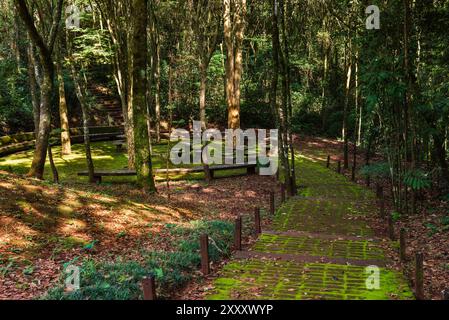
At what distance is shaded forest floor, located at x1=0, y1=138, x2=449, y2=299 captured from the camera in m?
6.67

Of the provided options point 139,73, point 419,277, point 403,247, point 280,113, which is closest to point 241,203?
point 280,113

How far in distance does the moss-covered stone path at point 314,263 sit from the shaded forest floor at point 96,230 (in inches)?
16.4

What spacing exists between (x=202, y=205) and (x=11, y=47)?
27.4 metres

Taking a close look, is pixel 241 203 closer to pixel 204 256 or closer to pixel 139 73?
pixel 139 73

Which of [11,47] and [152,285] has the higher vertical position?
[11,47]

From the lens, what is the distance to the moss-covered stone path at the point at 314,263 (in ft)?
20.7

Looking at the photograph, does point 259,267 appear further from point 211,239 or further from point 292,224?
point 292,224

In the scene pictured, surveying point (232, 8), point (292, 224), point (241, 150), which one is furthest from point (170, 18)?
point (292, 224)

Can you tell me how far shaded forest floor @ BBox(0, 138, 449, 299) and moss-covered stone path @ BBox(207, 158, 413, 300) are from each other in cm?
42

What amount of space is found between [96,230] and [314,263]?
15.5 ft

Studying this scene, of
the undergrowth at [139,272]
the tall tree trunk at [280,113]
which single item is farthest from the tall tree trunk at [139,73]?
the undergrowth at [139,272]

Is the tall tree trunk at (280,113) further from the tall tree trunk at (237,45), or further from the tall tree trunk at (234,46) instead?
the tall tree trunk at (237,45)
